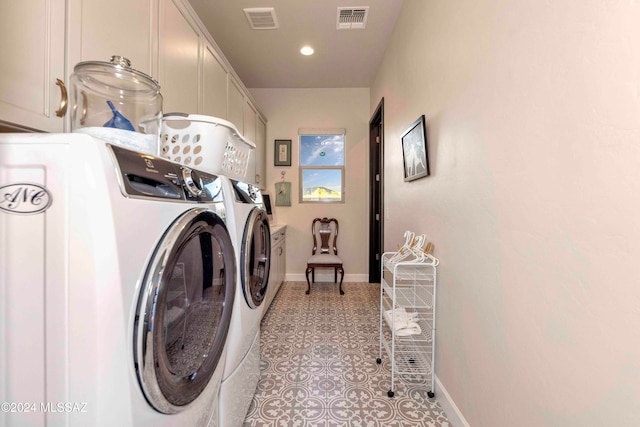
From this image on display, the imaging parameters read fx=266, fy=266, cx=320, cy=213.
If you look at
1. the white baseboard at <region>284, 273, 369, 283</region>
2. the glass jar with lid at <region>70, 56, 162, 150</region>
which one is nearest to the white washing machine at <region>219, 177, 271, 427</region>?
the glass jar with lid at <region>70, 56, 162, 150</region>

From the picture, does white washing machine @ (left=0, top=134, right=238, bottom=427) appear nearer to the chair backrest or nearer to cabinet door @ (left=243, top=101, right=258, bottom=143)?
cabinet door @ (left=243, top=101, right=258, bottom=143)

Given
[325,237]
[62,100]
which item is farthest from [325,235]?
[62,100]

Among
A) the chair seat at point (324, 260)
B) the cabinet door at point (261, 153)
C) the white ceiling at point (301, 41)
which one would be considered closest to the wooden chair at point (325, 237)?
the chair seat at point (324, 260)

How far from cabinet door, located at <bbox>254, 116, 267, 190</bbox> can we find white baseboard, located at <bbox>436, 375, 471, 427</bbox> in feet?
9.05

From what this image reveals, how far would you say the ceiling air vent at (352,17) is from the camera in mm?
2277

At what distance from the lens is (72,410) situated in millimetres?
512

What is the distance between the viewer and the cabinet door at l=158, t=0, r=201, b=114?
148 cm

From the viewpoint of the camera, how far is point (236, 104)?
266 centimetres

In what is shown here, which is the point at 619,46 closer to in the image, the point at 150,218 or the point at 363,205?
the point at 150,218

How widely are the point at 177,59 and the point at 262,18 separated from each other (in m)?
1.17

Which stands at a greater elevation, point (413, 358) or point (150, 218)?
point (150, 218)

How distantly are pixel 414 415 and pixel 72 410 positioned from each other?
1.55 metres

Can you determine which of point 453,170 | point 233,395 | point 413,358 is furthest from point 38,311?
point 413,358

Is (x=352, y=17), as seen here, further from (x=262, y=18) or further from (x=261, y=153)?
(x=261, y=153)
